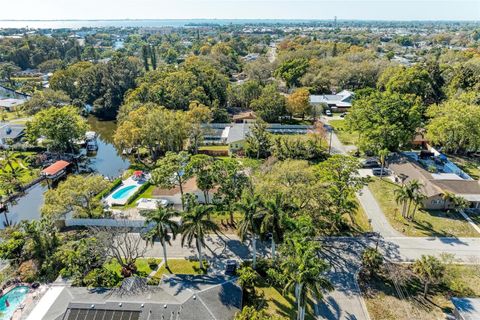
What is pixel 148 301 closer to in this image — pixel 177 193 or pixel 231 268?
pixel 231 268

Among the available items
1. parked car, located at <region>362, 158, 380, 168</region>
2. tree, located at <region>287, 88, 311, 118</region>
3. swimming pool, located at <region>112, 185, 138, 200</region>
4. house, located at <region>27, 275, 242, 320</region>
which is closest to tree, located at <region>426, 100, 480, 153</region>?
parked car, located at <region>362, 158, 380, 168</region>

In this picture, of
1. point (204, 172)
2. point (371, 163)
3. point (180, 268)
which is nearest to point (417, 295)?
point (180, 268)

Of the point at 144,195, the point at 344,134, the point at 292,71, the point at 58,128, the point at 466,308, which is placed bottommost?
the point at 144,195

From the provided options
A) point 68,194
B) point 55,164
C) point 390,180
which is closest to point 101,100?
point 55,164

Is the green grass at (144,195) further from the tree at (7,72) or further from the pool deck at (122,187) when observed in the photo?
the tree at (7,72)

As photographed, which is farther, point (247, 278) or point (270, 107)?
point (270, 107)

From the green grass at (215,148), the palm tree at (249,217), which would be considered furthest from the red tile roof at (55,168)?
the palm tree at (249,217)

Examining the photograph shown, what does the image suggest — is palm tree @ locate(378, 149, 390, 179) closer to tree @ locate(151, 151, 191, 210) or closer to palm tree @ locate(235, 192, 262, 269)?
palm tree @ locate(235, 192, 262, 269)

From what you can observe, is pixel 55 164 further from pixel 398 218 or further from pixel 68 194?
pixel 398 218
